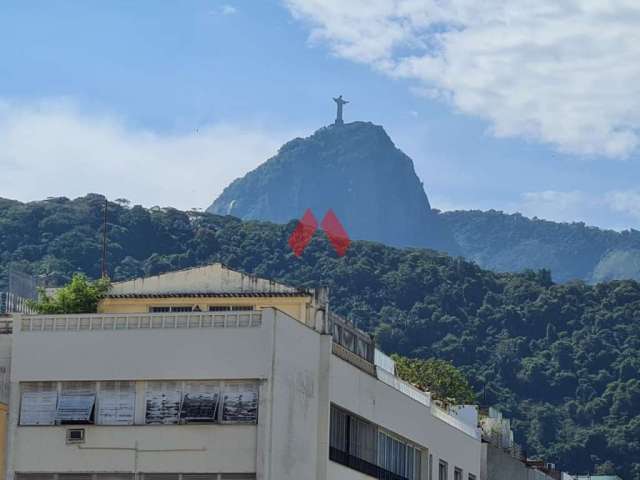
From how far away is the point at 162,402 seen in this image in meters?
56.9

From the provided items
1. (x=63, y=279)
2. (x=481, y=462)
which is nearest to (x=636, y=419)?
(x=63, y=279)

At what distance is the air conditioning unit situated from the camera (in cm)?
5744

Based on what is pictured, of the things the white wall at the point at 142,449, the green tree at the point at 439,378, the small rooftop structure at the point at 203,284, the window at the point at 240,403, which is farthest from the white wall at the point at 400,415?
the green tree at the point at 439,378

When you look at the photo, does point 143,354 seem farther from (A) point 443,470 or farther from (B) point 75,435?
(A) point 443,470

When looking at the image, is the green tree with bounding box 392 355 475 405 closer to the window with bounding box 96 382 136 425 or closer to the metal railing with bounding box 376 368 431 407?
the metal railing with bounding box 376 368 431 407

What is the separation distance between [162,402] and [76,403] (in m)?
2.74

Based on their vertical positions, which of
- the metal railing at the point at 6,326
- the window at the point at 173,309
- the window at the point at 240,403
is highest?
the window at the point at 173,309

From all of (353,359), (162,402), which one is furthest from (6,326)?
(353,359)

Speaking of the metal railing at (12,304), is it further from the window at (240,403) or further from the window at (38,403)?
the window at (240,403)

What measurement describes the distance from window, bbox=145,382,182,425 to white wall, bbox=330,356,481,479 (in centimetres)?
580

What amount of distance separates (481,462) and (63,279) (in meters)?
106

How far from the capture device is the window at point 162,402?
56.8 metres

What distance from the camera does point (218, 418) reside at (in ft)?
185

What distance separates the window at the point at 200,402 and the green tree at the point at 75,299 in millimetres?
10399
